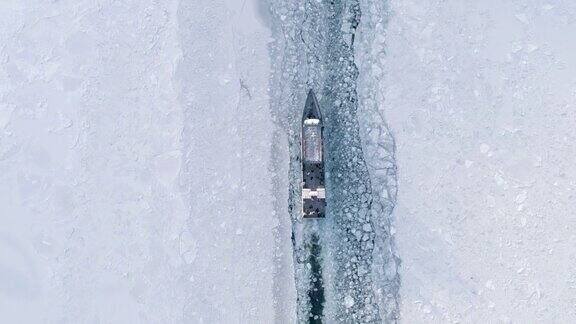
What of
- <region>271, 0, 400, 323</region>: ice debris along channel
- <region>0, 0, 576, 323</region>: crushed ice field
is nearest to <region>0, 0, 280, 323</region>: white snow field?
<region>0, 0, 576, 323</region>: crushed ice field

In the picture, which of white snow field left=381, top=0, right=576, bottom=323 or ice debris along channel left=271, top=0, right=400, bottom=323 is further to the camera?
ice debris along channel left=271, top=0, right=400, bottom=323

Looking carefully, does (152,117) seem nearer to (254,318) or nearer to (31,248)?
(31,248)

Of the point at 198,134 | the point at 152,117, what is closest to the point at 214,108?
the point at 198,134

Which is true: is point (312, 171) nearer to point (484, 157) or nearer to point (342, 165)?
point (342, 165)

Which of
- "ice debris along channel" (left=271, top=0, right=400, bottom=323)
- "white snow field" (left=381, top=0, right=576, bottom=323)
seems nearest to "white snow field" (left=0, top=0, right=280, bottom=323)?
"ice debris along channel" (left=271, top=0, right=400, bottom=323)

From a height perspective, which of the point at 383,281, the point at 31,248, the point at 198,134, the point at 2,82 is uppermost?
the point at 2,82

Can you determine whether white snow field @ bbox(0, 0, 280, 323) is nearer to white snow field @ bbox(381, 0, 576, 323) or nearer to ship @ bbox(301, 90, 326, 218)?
ship @ bbox(301, 90, 326, 218)
